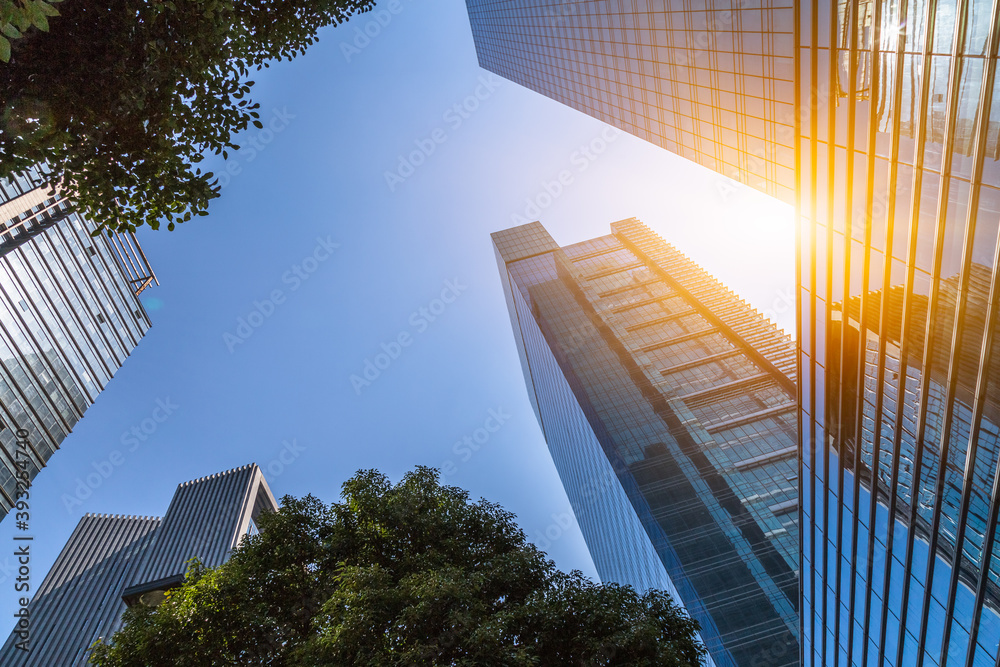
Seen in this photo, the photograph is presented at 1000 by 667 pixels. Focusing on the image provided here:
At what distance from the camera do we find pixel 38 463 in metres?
54.6

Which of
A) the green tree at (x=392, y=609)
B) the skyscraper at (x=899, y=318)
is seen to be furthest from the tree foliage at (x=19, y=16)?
the skyscraper at (x=899, y=318)

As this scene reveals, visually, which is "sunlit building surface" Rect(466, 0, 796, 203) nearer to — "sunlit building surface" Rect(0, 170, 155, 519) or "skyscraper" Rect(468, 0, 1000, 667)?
"skyscraper" Rect(468, 0, 1000, 667)

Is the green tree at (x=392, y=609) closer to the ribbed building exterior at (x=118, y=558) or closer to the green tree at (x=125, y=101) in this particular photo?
the green tree at (x=125, y=101)

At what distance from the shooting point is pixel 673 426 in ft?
196

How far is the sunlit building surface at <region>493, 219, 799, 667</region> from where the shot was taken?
43906mm

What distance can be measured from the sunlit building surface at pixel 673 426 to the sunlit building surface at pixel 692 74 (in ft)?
108

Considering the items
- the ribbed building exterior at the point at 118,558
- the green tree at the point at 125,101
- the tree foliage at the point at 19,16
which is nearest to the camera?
the tree foliage at the point at 19,16

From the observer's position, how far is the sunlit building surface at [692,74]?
18.0 m

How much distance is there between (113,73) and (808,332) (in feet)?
57.9

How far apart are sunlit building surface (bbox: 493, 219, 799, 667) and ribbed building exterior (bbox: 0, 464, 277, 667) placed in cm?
5037

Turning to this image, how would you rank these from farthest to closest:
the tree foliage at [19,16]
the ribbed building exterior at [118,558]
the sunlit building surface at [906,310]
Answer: the ribbed building exterior at [118,558] < the sunlit building surface at [906,310] < the tree foliage at [19,16]

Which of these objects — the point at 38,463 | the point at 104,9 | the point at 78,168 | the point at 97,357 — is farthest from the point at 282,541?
the point at 97,357

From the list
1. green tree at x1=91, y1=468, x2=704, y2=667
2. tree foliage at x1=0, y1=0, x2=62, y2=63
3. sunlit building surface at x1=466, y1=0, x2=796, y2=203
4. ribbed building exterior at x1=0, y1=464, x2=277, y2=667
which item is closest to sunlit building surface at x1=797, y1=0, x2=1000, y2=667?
sunlit building surface at x1=466, y1=0, x2=796, y2=203

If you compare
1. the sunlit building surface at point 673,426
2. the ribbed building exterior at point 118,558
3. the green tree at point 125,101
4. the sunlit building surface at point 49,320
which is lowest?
the ribbed building exterior at point 118,558
